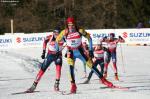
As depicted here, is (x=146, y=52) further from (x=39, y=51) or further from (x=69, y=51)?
(x=69, y=51)

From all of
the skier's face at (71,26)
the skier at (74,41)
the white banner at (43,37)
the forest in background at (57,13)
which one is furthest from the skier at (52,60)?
the forest in background at (57,13)

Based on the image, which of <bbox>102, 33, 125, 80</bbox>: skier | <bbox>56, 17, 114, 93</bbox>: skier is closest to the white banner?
<bbox>102, 33, 125, 80</bbox>: skier

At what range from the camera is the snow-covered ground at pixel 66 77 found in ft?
50.2

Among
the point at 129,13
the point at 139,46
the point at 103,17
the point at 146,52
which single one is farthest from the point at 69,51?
the point at 103,17

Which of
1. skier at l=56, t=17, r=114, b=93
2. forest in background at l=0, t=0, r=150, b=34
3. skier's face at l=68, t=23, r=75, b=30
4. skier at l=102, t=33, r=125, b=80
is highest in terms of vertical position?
skier's face at l=68, t=23, r=75, b=30

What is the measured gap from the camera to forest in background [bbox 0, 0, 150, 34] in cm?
6825

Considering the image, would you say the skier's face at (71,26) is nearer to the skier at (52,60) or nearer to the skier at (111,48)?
the skier at (52,60)

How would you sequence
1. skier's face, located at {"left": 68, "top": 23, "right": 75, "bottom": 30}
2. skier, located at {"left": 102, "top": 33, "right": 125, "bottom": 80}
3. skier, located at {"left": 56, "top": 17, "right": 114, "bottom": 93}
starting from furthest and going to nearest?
skier, located at {"left": 102, "top": 33, "right": 125, "bottom": 80}, skier, located at {"left": 56, "top": 17, "right": 114, "bottom": 93}, skier's face, located at {"left": 68, "top": 23, "right": 75, "bottom": 30}

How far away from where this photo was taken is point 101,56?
800 inches

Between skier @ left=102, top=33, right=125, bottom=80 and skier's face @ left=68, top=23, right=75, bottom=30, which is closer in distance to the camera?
skier's face @ left=68, top=23, right=75, bottom=30

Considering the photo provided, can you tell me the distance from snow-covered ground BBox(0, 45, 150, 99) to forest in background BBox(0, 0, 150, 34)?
26413 mm

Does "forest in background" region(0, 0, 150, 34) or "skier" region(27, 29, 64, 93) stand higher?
"skier" region(27, 29, 64, 93)

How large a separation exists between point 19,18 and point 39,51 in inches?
1363

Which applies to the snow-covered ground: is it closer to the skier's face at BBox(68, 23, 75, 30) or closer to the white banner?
the white banner
